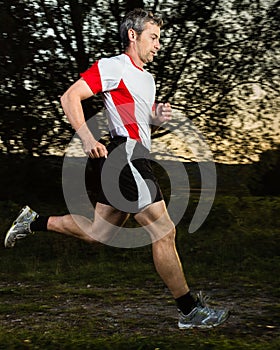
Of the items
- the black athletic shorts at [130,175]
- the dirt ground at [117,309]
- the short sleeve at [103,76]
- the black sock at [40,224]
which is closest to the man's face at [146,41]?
the short sleeve at [103,76]

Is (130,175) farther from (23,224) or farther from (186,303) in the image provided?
(23,224)

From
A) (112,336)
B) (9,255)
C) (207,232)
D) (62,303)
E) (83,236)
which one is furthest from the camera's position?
(207,232)

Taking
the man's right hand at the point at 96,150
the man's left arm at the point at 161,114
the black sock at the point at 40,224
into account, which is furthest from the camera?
the black sock at the point at 40,224

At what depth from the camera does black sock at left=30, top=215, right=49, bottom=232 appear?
212 inches

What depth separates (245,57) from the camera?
26.9 ft

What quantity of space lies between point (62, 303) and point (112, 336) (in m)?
1.28

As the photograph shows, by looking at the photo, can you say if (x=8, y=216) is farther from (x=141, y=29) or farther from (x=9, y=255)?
(x=141, y=29)

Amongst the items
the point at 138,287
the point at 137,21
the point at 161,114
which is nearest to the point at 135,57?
the point at 137,21

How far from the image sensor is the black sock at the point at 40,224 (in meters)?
5.38

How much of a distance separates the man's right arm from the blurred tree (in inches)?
140

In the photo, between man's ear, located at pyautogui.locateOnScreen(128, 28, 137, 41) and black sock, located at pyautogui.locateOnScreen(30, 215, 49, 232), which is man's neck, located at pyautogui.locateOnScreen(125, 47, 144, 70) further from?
black sock, located at pyautogui.locateOnScreen(30, 215, 49, 232)

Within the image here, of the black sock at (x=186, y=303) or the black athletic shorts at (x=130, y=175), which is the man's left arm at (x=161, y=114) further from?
the black sock at (x=186, y=303)

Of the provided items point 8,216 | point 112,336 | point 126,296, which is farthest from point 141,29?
point 8,216

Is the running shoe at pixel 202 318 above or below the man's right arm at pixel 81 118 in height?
below
